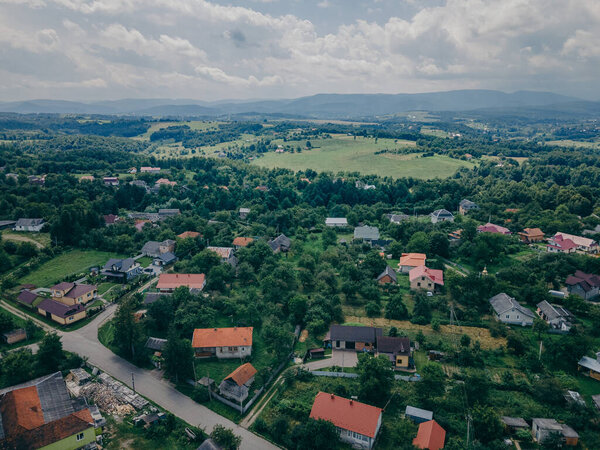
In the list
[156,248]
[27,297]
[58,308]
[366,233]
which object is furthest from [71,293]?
[366,233]

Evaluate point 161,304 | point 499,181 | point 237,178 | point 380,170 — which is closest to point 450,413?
point 161,304

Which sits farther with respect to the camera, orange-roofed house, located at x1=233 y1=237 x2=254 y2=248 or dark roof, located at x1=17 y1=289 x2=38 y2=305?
Result: orange-roofed house, located at x1=233 y1=237 x2=254 y2=248

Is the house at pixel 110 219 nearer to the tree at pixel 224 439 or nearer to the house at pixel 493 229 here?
the tree at pixel 224 439

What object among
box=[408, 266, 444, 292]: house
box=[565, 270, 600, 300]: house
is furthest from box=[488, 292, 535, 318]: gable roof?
box=[565, 270, 600, 300]: house

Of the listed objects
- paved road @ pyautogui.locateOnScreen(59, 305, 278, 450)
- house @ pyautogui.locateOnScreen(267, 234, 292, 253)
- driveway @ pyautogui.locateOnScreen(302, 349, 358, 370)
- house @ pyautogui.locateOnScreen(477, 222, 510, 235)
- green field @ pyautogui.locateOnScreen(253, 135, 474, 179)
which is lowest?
driveway @ pyautogui.locateOnScreen(302, 349, 358, 370)

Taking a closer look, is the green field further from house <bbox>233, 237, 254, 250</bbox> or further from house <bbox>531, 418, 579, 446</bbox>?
house <bbox>531, 418, 579, 446</bbox>

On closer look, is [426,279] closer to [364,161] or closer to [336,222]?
[336,222]
